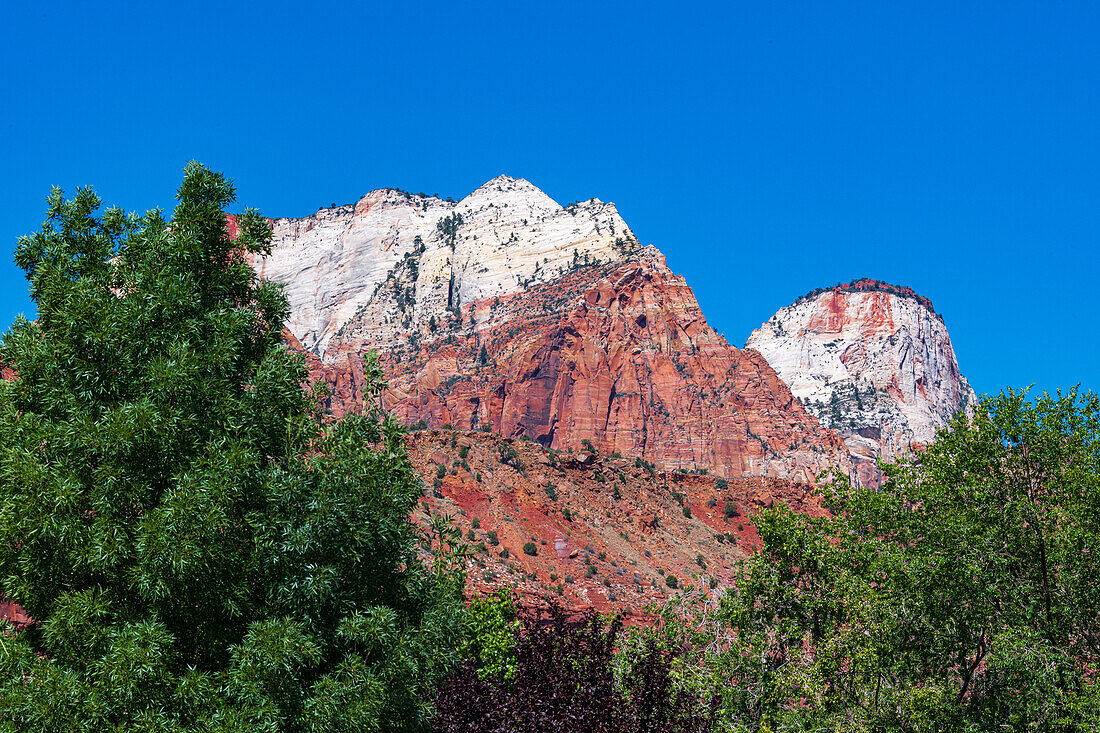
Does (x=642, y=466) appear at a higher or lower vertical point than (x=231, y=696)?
higher

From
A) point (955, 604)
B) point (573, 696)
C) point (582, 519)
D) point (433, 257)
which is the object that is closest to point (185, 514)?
point (573, 696)

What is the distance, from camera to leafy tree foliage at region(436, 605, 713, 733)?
41.9 feet

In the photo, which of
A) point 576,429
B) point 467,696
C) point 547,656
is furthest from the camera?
point 576,429

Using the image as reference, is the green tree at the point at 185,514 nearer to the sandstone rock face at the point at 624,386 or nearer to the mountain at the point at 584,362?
the mountain at the point at 584,362

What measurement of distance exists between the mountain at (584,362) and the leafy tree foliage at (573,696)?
98.6 meters

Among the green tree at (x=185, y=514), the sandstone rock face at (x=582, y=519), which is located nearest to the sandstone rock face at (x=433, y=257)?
the sandstone rock face at (x=582, y=519)

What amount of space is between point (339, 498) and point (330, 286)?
603ft

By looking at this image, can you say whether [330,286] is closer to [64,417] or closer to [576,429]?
[576,429]

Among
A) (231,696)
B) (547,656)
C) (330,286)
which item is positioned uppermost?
(330,286)

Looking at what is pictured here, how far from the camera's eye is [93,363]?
14828mm

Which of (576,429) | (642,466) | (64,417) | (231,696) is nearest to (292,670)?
(231,696)

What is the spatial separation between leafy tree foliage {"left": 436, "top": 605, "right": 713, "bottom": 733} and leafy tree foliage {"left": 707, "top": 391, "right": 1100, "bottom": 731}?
331 centimetres

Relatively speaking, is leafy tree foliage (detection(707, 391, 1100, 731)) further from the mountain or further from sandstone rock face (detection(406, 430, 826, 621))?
the mountain

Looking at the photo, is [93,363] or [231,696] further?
[93,363]
